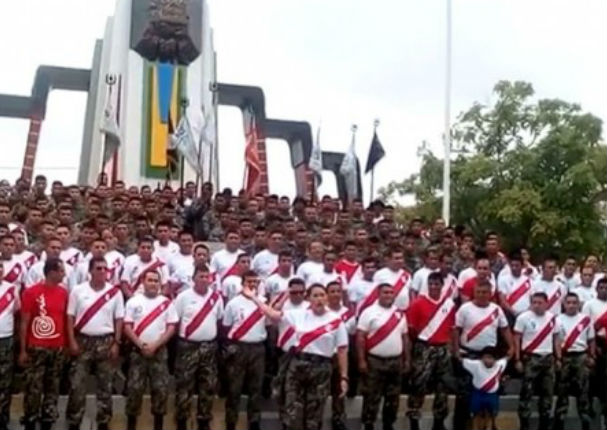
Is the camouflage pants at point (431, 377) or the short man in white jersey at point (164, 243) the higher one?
the short man in white jersey at point (164, 243)

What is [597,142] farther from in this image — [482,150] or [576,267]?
[576,267]

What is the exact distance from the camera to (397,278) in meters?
10.6

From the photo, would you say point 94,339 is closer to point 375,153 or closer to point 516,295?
point 516,295

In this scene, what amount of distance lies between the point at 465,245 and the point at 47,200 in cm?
511

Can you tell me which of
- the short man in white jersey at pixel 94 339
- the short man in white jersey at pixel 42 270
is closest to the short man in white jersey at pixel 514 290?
the short man in white jersey at pixel 94 339

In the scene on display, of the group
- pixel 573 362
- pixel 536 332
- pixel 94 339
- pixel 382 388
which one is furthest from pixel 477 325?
pixel 94 339

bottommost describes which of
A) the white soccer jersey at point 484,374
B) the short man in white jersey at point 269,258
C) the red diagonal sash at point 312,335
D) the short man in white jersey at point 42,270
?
the white soccer jersey at point 484,374

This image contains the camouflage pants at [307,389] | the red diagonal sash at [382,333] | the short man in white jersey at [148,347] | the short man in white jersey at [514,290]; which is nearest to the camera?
the short man in white jersey at [148,347]

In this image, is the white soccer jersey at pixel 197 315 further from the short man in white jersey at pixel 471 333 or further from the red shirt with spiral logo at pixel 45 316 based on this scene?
the short man in white jersey at pixel 471 333

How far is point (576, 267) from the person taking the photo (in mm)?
11883

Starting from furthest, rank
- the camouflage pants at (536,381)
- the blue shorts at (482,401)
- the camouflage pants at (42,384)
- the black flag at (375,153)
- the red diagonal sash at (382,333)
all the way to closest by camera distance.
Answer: the black flag at (375,153), the camouflage pants at (536,381), the blue shorts at (482,401), the red diagonal sash at (382,333), the camouflage pants at (42,384)

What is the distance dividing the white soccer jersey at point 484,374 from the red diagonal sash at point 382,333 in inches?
34.0

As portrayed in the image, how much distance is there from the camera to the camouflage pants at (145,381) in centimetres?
931

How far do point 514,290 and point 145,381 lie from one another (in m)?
3.90
